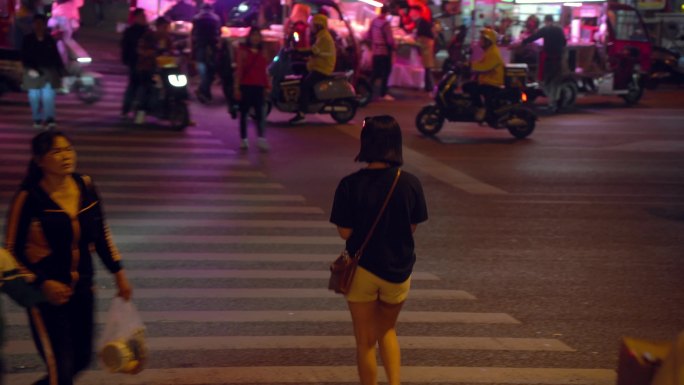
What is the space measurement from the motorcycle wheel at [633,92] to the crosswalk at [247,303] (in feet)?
43.9

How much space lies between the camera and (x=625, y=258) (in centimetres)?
971

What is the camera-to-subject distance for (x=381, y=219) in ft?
17.4

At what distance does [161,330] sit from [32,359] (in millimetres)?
1028

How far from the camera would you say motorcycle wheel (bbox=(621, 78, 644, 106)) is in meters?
24.1

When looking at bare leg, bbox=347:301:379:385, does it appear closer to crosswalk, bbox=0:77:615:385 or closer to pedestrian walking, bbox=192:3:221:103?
crosswalk, bbox=0:77:615:385

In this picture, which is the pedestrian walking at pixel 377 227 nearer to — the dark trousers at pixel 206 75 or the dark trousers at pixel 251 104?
the dark trousers at pixel 251 104

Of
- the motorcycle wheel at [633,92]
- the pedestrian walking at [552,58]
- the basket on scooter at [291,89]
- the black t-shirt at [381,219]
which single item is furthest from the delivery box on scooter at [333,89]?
the black t-shirt at [381,219]

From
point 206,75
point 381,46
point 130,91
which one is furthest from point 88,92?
point 381,46

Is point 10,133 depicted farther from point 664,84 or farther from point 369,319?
point 664,84

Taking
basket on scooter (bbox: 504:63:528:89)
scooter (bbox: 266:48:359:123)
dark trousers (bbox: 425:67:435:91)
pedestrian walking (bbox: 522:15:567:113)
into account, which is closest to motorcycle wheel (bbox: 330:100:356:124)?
scooter (bbox: 266:48:359:123)

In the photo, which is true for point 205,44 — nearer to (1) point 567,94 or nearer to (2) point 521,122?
(2) point 521,122

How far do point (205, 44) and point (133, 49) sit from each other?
313cm

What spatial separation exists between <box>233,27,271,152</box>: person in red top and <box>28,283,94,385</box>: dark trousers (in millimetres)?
10271

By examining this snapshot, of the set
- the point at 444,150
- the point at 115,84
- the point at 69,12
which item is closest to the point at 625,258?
the point at 444,150
